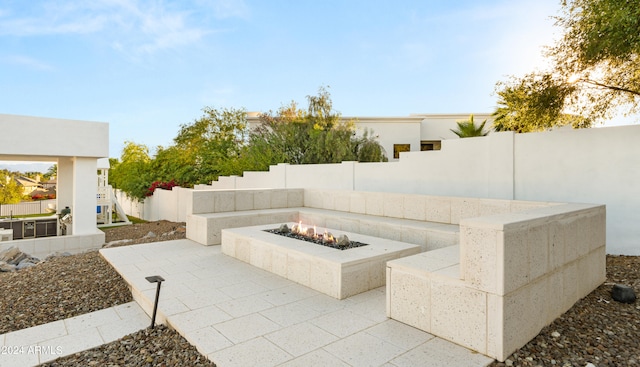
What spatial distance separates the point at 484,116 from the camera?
21.1 meters

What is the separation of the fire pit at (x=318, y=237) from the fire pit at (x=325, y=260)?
17 centimetres

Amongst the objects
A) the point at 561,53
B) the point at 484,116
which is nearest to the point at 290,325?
the point at 561,53

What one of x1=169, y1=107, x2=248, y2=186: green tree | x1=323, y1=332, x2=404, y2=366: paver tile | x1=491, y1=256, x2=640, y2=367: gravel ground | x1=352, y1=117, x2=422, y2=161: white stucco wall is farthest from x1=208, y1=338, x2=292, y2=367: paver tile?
x1=352, y1=117, x2=422, y2=161: white stucco wall

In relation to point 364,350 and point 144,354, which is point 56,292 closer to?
point 144,354

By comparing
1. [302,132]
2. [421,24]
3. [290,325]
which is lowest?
[290,325]

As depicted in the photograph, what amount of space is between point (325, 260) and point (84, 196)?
10.9 metres

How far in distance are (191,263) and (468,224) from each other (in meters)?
4.80

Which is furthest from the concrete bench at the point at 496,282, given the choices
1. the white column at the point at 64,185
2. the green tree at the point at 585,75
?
the white column at the point at 64,185

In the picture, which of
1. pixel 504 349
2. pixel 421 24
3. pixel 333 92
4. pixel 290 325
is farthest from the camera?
pixel 333 92

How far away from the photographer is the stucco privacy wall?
5762mm

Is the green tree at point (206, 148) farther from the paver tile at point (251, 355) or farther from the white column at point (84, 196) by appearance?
the paver tile at point (251, 355)

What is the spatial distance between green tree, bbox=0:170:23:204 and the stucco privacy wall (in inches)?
913

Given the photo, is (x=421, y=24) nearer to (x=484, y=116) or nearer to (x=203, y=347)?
(x=203, y=347)

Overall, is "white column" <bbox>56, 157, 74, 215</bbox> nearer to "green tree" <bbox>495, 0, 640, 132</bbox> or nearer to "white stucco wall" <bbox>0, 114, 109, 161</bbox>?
"white stucco wall" <bbox>0, 114, 109, 161</bbox>
